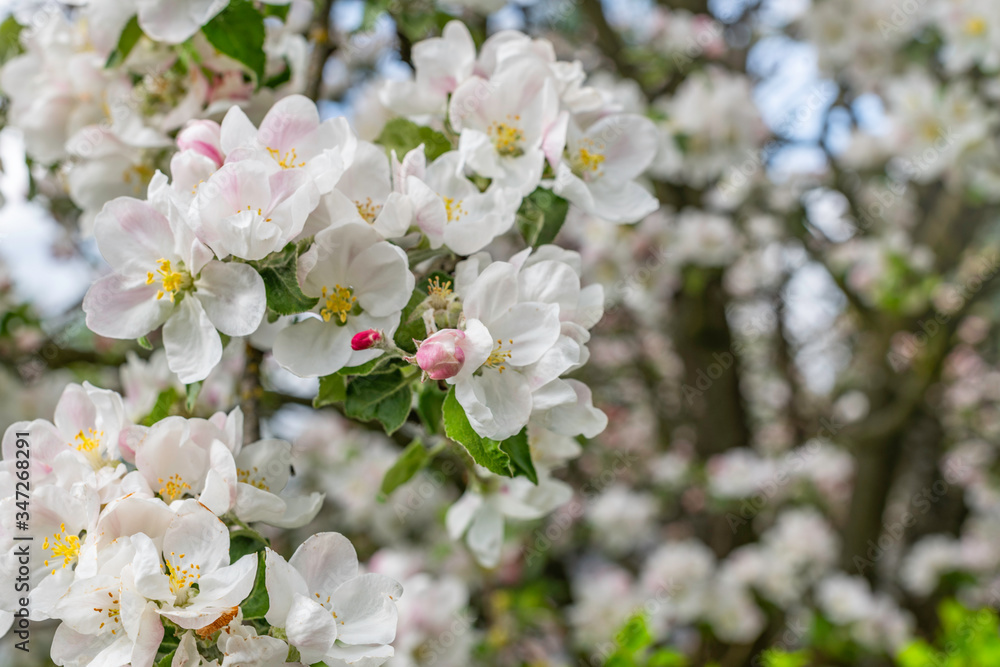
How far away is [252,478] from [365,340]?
0.74ft

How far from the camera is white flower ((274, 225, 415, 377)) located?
68cm

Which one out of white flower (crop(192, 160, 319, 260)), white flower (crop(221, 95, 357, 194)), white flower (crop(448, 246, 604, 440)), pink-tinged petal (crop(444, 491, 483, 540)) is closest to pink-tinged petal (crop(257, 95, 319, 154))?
white flower (crop(221, 95, 357, 194))

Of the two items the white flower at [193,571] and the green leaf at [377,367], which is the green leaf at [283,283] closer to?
the green leaf at [377,367]

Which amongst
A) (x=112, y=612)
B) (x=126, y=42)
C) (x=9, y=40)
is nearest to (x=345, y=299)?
(x=112, y=612)

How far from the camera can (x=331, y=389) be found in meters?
0.75

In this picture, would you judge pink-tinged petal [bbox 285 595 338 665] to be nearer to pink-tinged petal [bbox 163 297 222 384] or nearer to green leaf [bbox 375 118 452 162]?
pink-tinged petal [bbox 163 297 222 384]

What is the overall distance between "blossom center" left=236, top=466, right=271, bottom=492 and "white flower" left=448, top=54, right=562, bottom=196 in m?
0.40

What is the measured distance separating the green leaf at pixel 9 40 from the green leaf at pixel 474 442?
977mm

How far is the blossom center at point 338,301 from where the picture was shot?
0.70 metres

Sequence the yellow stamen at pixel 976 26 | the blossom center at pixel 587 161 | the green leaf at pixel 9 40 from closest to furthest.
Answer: the blossom center at pixel 587 161
the green leaf at pixel 9 40
the yellow stamen at pixel 976 26

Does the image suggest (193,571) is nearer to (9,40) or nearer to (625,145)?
(625,145)

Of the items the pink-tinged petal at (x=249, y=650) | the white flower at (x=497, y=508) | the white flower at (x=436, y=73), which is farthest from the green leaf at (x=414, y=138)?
the pink-tinged petal at (x=249, y=650)

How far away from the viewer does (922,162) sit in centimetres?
280

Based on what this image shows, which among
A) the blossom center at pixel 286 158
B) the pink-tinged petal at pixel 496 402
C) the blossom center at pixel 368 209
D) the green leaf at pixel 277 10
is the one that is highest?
the blossom center at pixel 286 158
